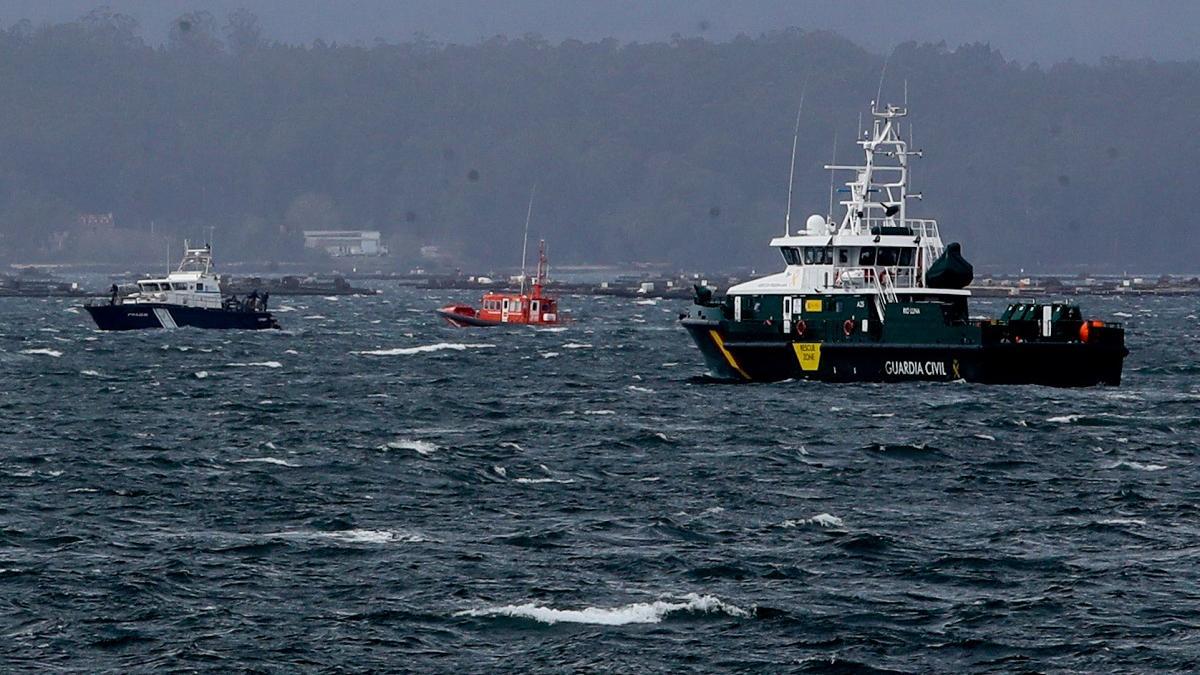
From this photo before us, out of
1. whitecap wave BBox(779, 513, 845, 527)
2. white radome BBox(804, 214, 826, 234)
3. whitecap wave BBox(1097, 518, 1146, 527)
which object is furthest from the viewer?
white radome BBox(804, 214, 826, 234)

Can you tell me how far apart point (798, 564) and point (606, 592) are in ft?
14.4

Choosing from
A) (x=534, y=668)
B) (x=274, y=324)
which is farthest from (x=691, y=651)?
(x=274, y=324)

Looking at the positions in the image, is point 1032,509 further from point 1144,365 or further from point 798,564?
point 1144,365

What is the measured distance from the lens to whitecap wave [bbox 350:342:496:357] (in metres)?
107

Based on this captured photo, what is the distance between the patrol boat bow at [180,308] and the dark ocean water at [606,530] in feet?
196

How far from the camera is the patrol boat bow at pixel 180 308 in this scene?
5143 inches

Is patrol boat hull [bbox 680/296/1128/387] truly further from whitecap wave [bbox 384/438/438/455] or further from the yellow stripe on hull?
whitecap wave [bbox 384/438/438/455]

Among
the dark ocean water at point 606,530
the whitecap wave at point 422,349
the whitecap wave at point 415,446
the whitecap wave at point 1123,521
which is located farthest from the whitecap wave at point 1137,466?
the whitecap wave at point 422,349

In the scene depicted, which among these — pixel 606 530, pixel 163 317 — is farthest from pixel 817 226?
pixel 163 317

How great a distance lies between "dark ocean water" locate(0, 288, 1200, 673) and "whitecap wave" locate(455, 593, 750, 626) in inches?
2.7

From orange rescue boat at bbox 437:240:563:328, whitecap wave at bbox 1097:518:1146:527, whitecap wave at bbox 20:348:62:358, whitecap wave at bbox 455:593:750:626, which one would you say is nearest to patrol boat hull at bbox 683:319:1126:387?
whitecap wave at bbox 1097:518:1146:527

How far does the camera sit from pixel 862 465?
49125 mm

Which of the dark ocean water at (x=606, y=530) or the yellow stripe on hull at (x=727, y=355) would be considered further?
the yellow stripe on hull at (x=727, y=355)

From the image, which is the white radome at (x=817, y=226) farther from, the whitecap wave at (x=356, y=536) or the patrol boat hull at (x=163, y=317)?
the patrol boat hull at (x=163, y=317)
